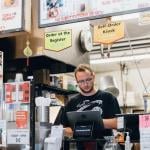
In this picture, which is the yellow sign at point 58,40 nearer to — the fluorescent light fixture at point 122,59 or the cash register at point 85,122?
the cash register at point 85,122

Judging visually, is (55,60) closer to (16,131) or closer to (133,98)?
(16,131)

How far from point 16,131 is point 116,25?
3.34 ft

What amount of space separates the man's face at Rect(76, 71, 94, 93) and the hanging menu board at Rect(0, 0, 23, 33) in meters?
0.90

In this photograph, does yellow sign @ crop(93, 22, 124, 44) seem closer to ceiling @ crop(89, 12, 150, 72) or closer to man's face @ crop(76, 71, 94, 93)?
man's face @ crop(76, 71, 94, 93)

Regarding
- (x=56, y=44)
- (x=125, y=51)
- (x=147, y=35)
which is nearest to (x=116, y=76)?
(x=125, y=51)

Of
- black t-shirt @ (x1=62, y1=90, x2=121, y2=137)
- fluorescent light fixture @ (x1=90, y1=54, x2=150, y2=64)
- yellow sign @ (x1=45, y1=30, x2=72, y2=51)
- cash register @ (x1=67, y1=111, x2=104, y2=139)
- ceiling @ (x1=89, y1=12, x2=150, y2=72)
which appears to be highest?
ceiling @ (x1=89, y1=12, x2=150, y2=72)

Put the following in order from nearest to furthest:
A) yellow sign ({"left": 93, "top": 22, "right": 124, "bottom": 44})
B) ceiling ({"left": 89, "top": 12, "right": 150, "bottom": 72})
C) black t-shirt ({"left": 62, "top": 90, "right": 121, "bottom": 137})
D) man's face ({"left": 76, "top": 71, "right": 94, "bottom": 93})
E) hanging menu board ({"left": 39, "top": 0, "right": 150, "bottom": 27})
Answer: hanging menu board ({"left": 39, "top": 0, "right": 150, "bottom": 27})
yellow sign ({"left": 93, "top": 22, "right": 124, "bottom": 44})
black t-shirt ({"left": 62, "top": 90, "right": 121, "bottom": 137})
man's face ({"left": 76, "top": 71, "right": 94, "bottom": 93})
ceiling ({"left": 89, "top": 12, "right": 150, "bottom": 72})

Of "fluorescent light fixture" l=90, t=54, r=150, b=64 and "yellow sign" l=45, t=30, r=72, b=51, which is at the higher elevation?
"fluorescent light fixture" l=90, t=54, r=150, b=64

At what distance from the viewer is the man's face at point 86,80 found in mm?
3146

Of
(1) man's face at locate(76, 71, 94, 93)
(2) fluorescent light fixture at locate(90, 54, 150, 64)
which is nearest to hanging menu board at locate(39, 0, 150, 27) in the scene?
(1) man's face at locate(76, 71, 94, 93)

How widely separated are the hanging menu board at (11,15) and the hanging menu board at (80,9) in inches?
6.6

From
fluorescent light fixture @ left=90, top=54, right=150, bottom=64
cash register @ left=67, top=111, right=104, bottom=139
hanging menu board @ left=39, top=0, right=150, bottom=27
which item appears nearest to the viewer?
hanging menu board @ left=39, top=0, right=150, bottom=27

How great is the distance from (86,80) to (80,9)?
3.37ft

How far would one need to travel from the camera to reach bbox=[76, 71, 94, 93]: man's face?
3.15 meters
